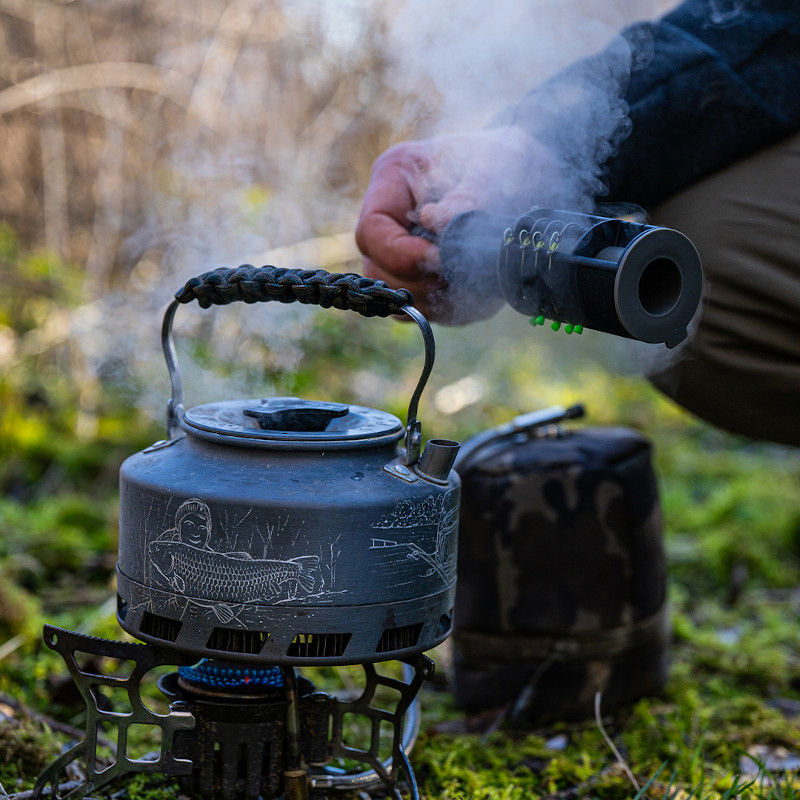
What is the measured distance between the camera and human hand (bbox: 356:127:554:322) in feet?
5.93

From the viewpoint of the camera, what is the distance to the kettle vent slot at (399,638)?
1.41 m

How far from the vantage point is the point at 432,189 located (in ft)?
6.15

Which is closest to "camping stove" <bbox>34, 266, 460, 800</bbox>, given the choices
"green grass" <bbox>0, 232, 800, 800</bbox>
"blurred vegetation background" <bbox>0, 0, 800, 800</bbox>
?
"green grass" <bbox>0, 232, 800, 800</bbox>

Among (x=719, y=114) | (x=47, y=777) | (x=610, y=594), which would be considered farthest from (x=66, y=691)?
(x=719, y=114)

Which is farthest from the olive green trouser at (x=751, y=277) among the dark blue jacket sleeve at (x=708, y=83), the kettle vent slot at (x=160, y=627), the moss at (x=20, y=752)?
the moss at (x=20, y=752)

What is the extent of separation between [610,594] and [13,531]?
7.12ft

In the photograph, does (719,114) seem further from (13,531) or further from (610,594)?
(13,531)

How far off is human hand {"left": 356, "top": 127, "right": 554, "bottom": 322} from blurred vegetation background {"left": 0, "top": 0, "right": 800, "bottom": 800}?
2.30 ft

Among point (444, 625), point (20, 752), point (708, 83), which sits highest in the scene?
point (708, 83)

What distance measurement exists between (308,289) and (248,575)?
45 centimetres

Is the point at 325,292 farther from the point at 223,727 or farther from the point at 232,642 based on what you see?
the point at 223,727

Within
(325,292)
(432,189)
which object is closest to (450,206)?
(432,189)

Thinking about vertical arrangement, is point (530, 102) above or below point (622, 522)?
above

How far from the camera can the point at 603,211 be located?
6.43ft
